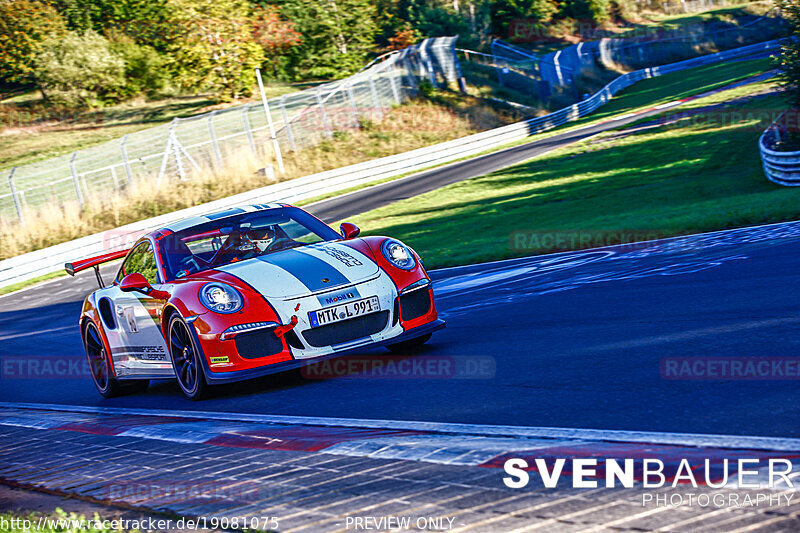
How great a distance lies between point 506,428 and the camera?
4500 mm

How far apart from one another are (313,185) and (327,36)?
34.0 metres

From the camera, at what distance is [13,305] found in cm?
2008

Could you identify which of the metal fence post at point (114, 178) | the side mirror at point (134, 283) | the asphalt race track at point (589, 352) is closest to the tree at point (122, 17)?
the metal fence post at point (114, 178)

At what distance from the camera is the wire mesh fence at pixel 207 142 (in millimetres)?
32812

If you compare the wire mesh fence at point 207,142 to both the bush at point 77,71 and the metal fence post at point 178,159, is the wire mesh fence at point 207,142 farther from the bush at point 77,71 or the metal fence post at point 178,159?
the bush at point 77,71

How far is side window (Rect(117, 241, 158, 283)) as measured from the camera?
7.82m

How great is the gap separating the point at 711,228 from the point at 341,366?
7.87 metres

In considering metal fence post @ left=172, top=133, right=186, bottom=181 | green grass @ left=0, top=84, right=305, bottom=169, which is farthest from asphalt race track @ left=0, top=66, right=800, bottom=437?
green grass @ left=0, top=84, right=305, bottom=169

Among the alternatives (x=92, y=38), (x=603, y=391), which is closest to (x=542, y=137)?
(x=92, y=38)

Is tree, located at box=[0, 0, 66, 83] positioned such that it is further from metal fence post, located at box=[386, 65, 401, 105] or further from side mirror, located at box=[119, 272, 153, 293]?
side mirror, located at box=[119, 272, 153, 293]

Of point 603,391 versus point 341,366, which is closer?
point 603,391

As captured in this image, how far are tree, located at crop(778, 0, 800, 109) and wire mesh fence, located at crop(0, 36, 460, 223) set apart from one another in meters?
20.9

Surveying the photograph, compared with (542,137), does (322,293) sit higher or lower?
higher

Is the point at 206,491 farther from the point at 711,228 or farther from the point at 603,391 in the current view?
the point at 711,228
